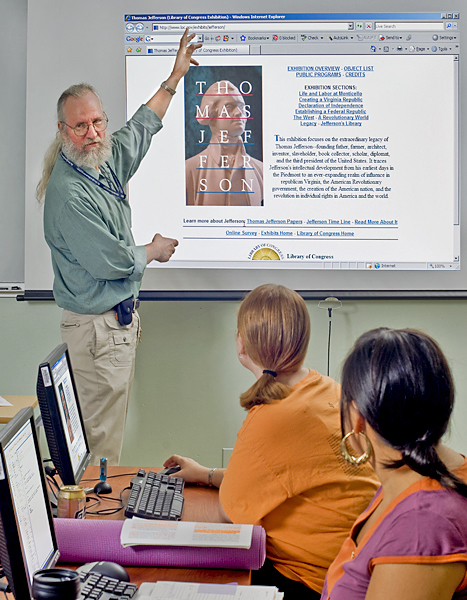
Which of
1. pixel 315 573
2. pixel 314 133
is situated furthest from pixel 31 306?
pixel 315 573

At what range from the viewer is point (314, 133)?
9.52 feet

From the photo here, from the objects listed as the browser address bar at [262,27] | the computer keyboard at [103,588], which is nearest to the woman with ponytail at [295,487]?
the computer keyboard at [103,588]

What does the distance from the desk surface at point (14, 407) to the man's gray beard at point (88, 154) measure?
1045 millimetres

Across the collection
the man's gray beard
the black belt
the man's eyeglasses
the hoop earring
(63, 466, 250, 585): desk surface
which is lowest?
(63, 466, 250, 585): desk surface

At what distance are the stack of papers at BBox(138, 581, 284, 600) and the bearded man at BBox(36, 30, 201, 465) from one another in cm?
151

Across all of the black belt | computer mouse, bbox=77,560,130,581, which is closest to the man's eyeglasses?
the black belt

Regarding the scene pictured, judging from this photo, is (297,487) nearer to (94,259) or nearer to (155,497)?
(155,497)

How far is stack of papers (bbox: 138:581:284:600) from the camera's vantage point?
1.04 meters

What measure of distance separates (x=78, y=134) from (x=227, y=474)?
1.77m

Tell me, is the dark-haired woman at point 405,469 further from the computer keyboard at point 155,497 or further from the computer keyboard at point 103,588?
the computer keyboard at point 155,497

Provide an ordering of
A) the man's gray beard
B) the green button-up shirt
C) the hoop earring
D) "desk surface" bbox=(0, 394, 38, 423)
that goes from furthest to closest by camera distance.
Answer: the man's gray beard
the green button-up shirt
"desk surface" bbox=(0, 394, 38, 423)
the hoop earring

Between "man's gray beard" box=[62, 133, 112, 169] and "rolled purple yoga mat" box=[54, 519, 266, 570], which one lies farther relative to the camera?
"man's gray beard" box=[62, 133, 112, 169]

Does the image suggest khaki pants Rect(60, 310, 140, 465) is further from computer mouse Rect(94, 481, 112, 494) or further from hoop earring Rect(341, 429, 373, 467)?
hoop earring Rect(341, 429, 373, 467)

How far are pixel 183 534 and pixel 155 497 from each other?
30 cm
